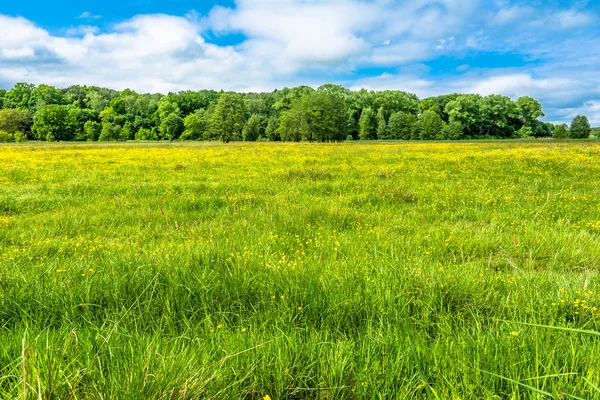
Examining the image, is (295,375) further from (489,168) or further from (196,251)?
(489,168)

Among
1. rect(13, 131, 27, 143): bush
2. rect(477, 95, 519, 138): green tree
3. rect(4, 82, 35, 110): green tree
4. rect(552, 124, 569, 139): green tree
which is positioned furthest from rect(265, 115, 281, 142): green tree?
rect(4, 82, 35, 110): green tree

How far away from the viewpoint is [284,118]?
82.6 meters

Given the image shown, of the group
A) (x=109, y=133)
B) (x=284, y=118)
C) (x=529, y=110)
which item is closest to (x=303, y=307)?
(x=284, y=118)

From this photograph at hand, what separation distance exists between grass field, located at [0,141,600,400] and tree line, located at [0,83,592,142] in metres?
71.8

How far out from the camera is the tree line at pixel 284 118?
78.5m

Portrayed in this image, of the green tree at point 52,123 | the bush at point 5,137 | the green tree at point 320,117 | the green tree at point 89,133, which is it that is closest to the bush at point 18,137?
the bush at point 5,137

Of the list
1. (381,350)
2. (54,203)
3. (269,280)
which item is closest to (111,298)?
(269,280)

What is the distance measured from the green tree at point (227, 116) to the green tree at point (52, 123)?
163 feet

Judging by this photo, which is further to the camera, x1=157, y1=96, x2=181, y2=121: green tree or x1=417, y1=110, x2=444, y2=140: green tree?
x1=157, y1=96, x2=181, y2=121: green tree

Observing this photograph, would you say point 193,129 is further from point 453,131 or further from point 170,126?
point 453,131

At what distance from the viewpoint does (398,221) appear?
5.72m

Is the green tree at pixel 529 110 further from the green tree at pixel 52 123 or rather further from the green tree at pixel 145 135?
the green tree at pixel 52 123

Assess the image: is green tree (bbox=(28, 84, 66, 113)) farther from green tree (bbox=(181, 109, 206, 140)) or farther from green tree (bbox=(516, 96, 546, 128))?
green tree (bbox=(516, 96, 546, 128))

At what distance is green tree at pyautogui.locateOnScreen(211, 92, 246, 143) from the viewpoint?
7725 centimetres
